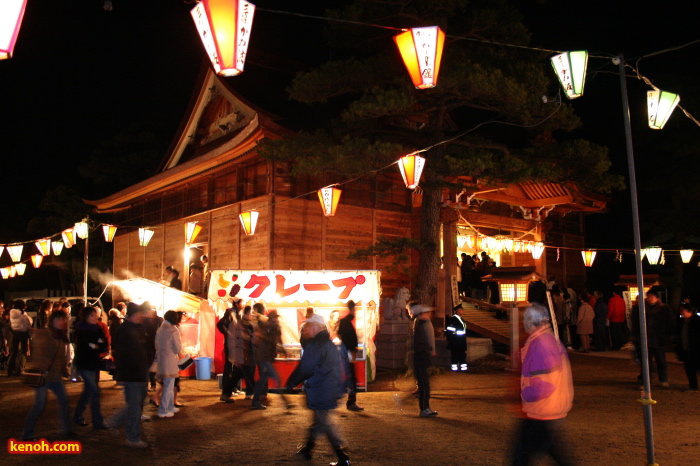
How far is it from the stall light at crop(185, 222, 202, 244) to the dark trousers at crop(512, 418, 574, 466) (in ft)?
48.3

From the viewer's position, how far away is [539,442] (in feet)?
15.6

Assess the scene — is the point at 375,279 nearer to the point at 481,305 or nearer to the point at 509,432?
the point at 509,432

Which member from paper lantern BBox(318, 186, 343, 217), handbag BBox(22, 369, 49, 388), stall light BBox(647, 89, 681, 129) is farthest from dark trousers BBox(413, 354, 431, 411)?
paper lantern BBox(318, 186, 343, 217)

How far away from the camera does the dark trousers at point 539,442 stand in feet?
15.5

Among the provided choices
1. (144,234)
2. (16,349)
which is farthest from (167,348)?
(144,234)

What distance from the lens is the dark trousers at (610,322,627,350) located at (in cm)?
1784

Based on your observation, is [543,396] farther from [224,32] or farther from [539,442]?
[224,32]

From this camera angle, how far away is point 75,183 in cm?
3538

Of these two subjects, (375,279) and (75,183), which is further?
(75,183)

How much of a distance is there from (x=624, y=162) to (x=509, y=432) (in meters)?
22.3

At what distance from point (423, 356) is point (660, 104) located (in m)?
5.38

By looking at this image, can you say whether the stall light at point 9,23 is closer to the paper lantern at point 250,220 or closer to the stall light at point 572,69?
the stall light at point 572,69

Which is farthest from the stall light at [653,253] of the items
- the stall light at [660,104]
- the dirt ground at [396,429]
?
the stall light at [660,104]

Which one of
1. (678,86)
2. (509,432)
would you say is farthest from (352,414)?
(678,86)
